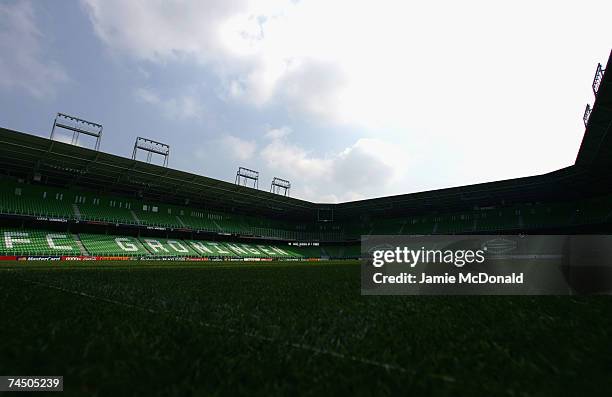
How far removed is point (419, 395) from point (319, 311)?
1929 mm

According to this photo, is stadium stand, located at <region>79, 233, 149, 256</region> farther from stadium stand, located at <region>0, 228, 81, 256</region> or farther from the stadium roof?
the stadium roof

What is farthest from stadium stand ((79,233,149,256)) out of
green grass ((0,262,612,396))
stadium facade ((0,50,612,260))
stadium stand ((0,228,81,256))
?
green grass ((0,262,612,396))

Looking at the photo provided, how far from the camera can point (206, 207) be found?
158ft

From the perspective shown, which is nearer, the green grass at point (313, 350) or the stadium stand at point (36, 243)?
the green grass at point (313, 350)

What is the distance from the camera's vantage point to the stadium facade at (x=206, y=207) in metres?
27.9

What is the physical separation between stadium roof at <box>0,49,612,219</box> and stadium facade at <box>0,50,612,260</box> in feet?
0.36

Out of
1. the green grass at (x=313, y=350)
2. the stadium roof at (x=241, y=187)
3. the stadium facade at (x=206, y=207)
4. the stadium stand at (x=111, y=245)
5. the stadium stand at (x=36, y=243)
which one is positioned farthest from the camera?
the stadium stand at (x=111, y=245)

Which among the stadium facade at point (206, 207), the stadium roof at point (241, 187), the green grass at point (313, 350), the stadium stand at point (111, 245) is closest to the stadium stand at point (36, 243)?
the stadium facade at point (206, 207)

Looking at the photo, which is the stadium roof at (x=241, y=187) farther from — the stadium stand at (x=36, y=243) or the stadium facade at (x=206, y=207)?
the stadium stand at (x=36, y=243)

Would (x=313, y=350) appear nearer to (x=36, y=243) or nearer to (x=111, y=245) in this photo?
(x=36, y=243)

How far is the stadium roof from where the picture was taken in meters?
25.4

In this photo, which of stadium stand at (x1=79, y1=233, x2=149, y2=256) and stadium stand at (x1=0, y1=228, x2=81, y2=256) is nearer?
stadium stand at (x1=0, y1=228, x2=81, y2=256)

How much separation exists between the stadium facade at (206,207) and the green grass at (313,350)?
2091 cm

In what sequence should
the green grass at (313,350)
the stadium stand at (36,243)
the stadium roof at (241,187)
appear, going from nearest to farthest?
1. the green grass at (313,350)
2. the stadium roof at (241,187)
3. the stadium stand at (36,243)
